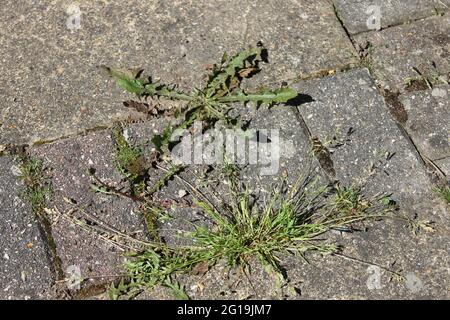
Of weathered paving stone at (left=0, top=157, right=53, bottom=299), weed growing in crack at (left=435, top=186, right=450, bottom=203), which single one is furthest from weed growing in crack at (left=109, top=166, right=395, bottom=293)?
weathered paving stone at (left=0, top=157, right=53, bottom=299)

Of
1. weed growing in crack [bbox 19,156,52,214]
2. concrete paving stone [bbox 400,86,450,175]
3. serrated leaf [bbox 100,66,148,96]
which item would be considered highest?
serrated leaf [bbox 100,66,148,96]

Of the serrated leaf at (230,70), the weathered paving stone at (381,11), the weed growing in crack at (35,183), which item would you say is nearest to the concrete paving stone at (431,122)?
the weathered paving stone at (381,11)

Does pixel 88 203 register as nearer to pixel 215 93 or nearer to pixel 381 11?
pixel 215 93

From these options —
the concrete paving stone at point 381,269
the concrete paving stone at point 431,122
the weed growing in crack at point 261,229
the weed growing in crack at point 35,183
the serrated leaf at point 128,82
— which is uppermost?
the serrated leaf at point 128,82

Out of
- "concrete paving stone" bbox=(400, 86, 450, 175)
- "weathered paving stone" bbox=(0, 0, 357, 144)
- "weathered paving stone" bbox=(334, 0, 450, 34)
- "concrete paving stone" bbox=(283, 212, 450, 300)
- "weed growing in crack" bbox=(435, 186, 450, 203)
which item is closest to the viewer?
"concrete paving stone" bbox=(283, 212, 450, 300)

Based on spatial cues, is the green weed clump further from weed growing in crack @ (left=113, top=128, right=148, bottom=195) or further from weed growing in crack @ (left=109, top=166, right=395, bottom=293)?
weed growing in crack @ (left=109, top=166, right=395, bottom=293)

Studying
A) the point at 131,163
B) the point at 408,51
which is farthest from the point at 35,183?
the point at 408,51

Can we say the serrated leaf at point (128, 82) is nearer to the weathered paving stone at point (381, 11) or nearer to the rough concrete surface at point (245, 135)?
the rough concrete surface at point (245, 135)
